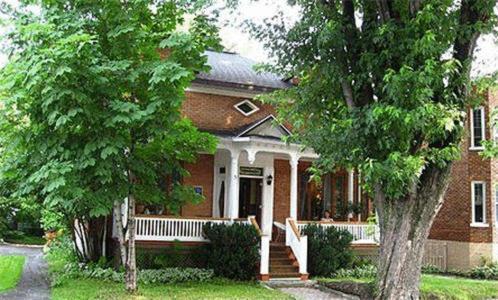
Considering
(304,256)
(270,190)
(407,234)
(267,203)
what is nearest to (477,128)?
(270,190)

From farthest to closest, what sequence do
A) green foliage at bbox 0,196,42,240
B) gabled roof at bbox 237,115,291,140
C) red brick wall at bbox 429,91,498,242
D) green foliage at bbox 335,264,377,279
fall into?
1. green foliage at bbox 0,196,42,240
2. red brick wall at bbox 429,91,498,242
3. gabled roof at bbox 237,115,291,140
4. green foliage at bbox 335,264,377,279

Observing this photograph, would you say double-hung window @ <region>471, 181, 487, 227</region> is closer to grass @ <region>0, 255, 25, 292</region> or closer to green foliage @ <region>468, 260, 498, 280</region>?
green foliage @ <region>468, 260, 498, 280</region>

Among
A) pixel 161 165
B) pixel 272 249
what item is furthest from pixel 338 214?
pixel 161 165

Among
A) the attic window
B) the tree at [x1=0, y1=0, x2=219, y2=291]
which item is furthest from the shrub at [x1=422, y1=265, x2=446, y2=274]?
the tree at [x1=0, y1=0, x2=219, y2=291]

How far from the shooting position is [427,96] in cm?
858

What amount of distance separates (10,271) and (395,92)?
12.7 metres

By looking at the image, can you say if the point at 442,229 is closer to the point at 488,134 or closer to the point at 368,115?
the point at 488,134

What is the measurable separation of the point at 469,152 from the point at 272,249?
31.1 feet

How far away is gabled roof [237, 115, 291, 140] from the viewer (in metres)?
17.1

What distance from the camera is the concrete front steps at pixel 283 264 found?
50.1ft

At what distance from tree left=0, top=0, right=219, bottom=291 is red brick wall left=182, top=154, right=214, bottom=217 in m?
5.22

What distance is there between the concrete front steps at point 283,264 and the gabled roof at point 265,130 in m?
3.68

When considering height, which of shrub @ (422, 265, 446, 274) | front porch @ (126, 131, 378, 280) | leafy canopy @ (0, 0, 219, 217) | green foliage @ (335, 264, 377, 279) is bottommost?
shrub @ (422, 265, 446, 274)

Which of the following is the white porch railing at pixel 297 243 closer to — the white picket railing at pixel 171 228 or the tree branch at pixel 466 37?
the white picket railing at pixel 171 228
